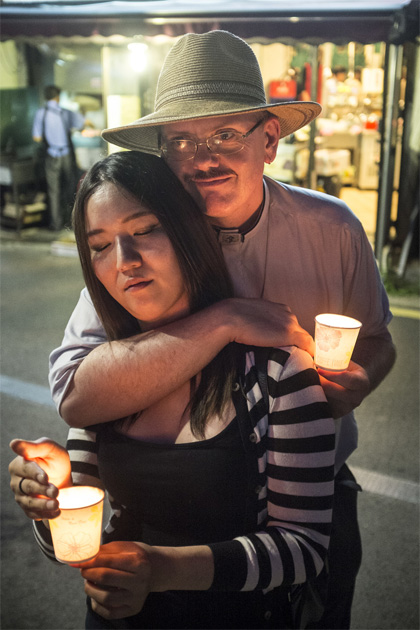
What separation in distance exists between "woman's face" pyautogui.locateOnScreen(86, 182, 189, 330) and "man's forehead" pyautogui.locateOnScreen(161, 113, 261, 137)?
0.40 m

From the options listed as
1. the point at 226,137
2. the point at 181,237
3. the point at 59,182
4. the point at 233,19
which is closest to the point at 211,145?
the point at 226,137

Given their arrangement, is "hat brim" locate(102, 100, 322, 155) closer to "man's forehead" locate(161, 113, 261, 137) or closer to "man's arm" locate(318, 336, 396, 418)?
"man's forehead" locate(161, 113, 261, 137)

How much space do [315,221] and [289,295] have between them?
0.27 metres

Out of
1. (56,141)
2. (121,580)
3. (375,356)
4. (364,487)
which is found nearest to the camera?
(121,580)

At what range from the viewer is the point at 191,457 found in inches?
65.4

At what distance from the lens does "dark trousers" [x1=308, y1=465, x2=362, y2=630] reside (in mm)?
2080

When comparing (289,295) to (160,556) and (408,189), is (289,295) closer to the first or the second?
(160,556)

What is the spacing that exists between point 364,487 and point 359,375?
253 centimetres

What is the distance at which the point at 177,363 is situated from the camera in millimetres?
1684

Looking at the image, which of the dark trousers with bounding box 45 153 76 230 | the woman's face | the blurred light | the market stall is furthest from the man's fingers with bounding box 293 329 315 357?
the dark trousers with bounding box 45 153 76 230

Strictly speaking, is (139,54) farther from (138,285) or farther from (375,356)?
(138,285)

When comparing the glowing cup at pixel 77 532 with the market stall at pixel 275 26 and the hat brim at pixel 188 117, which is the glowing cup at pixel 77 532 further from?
the market stall at pixel 275 26

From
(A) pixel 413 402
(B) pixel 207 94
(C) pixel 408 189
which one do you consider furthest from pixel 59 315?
(B) pixel 207 94

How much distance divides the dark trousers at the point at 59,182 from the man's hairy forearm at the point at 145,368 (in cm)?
1006
